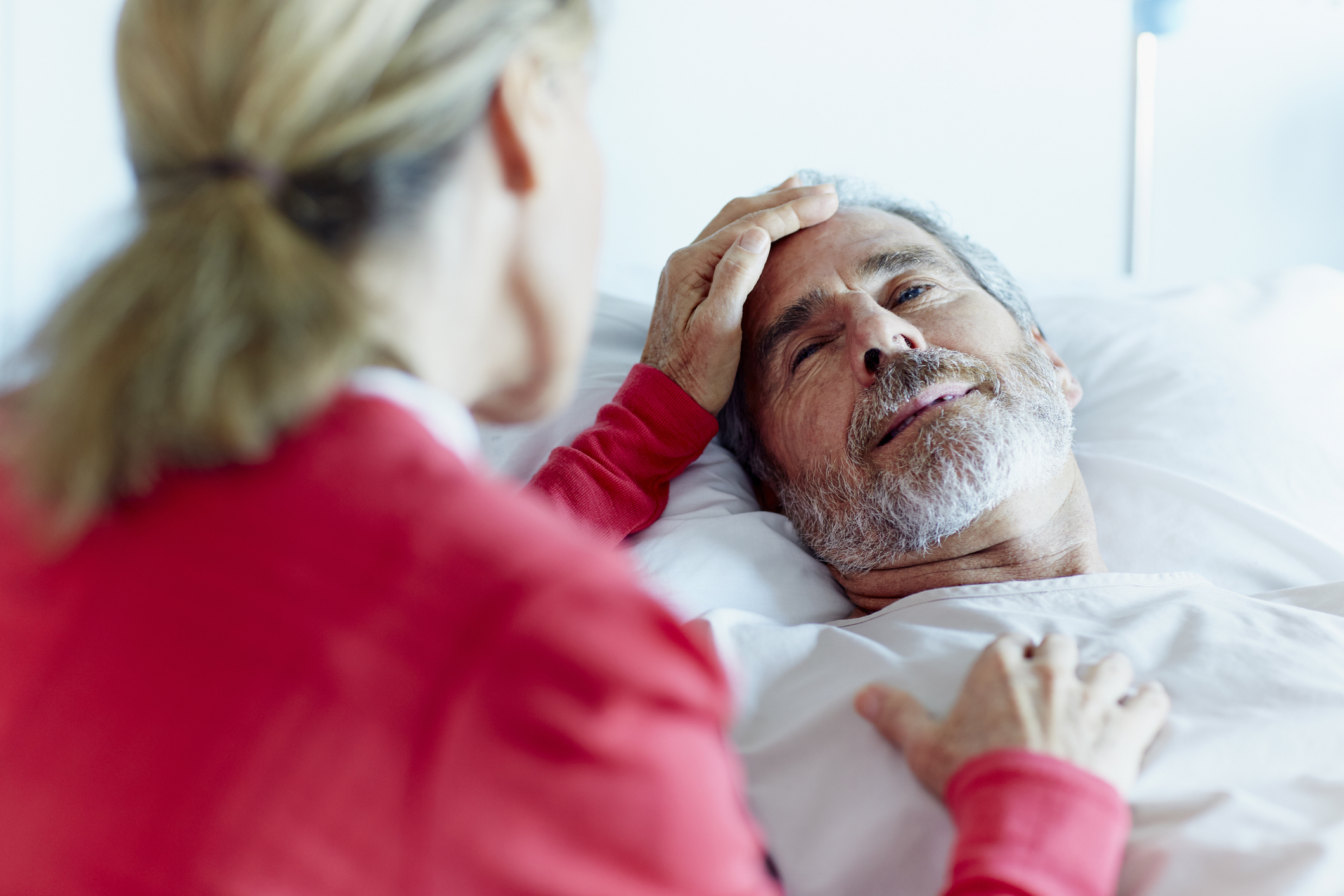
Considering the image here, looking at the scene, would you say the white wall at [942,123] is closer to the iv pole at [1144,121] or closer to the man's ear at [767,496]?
the iv pole at [1144,121]

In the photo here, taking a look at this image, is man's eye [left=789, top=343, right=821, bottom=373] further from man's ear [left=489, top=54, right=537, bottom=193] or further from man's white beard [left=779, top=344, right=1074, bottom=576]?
man's ear [left=489, top=54, right=537, bottom=193]

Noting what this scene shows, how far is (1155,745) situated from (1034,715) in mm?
149

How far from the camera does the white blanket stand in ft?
2.55

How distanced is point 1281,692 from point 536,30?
85 centimetres

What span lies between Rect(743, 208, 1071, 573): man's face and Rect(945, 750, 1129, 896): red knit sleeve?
419 millimetres

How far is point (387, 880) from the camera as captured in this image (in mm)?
448

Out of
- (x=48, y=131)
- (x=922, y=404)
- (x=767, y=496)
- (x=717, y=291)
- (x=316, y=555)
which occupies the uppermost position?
(x=48, y=131)

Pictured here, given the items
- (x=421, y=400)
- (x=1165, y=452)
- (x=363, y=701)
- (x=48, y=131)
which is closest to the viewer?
(x=363, y=701)

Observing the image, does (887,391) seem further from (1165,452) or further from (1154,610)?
(1165,452)

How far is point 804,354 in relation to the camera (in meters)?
1.29

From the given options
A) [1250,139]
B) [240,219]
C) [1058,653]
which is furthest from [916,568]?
[1250,139]

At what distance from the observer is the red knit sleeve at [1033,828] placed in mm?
686

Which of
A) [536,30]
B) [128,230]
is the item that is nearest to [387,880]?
[128,230]

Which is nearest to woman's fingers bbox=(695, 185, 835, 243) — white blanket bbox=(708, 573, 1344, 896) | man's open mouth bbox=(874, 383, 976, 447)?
man's open mouth bbox=(874, 383, 976, 447)
